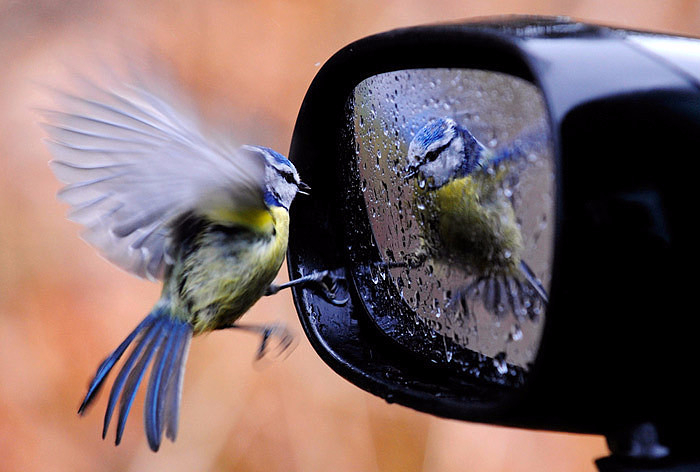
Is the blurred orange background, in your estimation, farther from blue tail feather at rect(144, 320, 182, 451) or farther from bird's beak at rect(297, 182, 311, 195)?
bird's beak at rect(297, 182, 311, 195)

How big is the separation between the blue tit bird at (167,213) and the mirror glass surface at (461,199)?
0.51ft

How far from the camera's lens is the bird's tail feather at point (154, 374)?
135 cm

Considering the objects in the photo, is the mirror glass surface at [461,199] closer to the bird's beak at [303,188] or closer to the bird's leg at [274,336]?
the bird's beak at [303,188]

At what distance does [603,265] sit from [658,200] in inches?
3.1

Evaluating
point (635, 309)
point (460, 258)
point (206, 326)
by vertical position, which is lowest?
point (206, 326)

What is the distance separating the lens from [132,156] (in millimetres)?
1313

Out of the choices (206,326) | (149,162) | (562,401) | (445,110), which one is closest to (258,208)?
(149,162)

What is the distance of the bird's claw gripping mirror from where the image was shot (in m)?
0.73

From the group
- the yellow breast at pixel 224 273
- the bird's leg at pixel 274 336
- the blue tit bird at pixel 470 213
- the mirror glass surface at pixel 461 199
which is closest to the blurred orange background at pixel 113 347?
the bird's leg at pixel 274 336

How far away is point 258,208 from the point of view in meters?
1.42

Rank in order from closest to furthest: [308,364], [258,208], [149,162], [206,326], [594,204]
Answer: [594,204], [149,162], [258,208], [206,326], [308,364]

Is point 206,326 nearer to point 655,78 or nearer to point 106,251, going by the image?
point 106,251

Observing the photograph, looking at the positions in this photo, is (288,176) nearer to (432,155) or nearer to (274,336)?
(432,155)

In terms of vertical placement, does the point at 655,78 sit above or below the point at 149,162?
above
